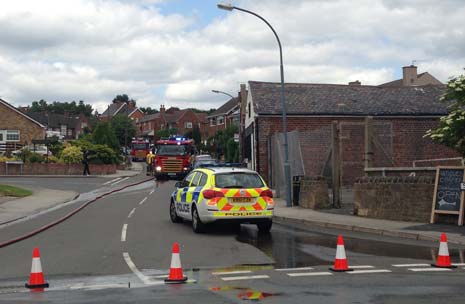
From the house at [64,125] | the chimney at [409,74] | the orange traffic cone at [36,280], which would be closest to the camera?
the orange traffic cone at [36,280]

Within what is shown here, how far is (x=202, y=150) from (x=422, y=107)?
169 ft

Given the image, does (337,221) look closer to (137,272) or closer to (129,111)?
(137,272)

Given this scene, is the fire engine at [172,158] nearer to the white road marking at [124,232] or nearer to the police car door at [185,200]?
the police car door at [185,200]

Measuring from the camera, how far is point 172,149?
41.8 m

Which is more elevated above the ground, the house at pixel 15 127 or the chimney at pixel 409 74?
the chimney at pixel 409 74

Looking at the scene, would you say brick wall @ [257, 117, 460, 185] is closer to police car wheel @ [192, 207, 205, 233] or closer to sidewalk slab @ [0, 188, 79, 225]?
police car wheel @ [192, 207, 205, 233]

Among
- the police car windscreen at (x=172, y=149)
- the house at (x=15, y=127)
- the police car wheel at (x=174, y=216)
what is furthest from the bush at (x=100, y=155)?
the police car wheel at (x=174, y=216)

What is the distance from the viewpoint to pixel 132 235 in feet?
48.0

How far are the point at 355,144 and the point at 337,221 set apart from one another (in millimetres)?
10490

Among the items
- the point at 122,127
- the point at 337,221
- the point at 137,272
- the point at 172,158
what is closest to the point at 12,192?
the point at 172,158

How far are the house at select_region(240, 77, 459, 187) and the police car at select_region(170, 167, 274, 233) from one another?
9.02 metres

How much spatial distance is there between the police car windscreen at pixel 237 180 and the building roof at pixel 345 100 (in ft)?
55.5

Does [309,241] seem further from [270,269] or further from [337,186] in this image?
[337,186]

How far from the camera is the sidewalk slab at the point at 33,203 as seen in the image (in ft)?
65.7
